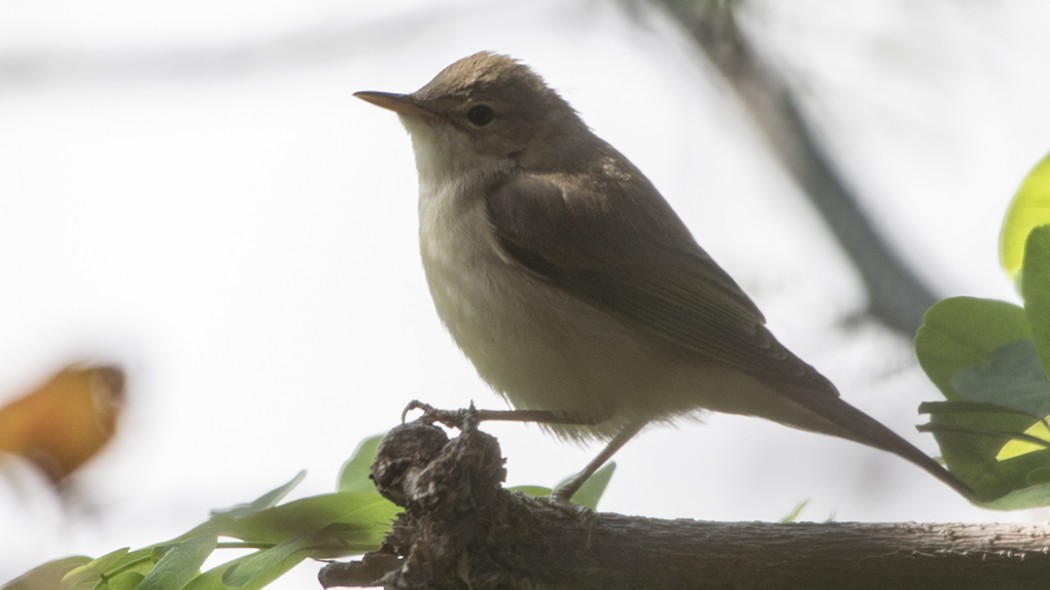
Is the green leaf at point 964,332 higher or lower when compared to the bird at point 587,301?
lower

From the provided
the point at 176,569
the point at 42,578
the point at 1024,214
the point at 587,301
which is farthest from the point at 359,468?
the point at 1024,214

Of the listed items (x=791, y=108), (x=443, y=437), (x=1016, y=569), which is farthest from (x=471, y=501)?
(x=791, y=108)

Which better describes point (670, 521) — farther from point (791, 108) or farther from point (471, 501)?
point (791, 108)

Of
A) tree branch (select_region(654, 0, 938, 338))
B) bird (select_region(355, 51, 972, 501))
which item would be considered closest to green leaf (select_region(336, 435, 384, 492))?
bird (select_region(355, 51, 972, 501))

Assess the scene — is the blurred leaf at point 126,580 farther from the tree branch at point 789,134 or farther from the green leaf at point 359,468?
the tree branch at point 789,134

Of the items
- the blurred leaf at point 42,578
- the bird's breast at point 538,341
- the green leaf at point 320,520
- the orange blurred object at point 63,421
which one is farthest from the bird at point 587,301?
the orange blurred object at point 63,421
